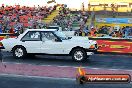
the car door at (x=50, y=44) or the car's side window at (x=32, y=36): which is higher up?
the car's side window at (x=32, y=36)

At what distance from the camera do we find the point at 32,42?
19.5 metres

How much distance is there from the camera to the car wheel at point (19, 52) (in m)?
19.7

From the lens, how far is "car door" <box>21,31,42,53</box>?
766 inches

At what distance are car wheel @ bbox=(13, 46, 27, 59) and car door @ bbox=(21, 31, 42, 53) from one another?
0.24 metres

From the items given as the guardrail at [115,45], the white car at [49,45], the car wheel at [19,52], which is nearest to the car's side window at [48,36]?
the white car at [49,45]

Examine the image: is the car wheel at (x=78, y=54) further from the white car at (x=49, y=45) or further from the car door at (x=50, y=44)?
the car door at (x=50, y=44)

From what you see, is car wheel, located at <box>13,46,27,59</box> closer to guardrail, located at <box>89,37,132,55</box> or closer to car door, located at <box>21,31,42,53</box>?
car door, located at <box>21,31,42,53</box>

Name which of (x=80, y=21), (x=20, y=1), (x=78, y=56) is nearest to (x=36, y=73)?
(x=78, y=56)

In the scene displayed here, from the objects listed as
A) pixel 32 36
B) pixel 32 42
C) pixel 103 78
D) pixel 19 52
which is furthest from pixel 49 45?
pixel 103 78

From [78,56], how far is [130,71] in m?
3.42

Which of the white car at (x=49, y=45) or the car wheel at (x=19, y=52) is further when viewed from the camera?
the car wheel at (x=19, y=52)

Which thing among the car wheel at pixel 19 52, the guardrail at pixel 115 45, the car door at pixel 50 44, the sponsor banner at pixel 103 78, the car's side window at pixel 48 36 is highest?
the sponsor banner at pixel 103 78

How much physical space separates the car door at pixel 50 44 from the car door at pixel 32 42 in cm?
26

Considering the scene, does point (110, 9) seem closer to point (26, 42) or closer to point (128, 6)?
point (128, 6)
